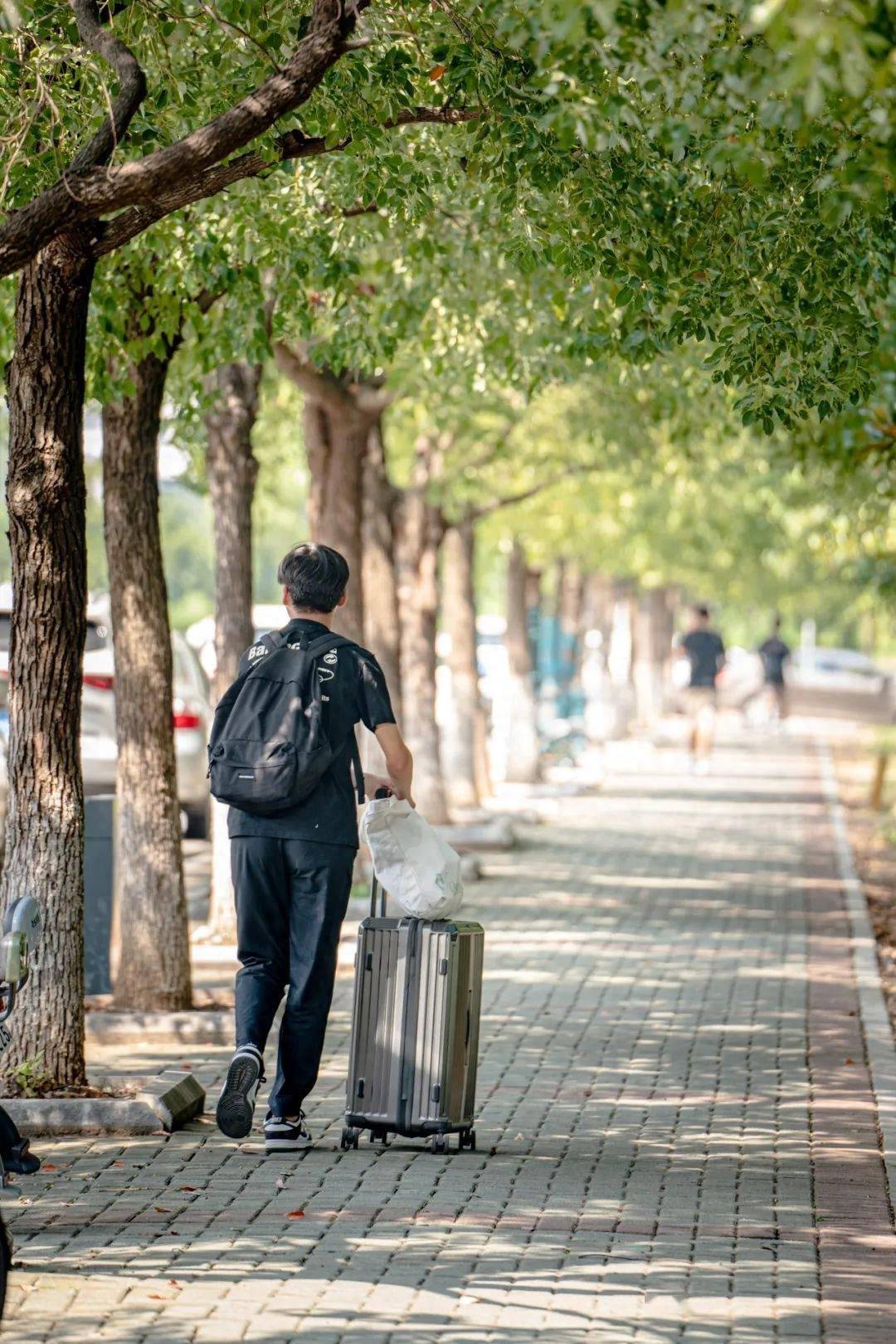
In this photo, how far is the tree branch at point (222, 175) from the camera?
24.3 ft

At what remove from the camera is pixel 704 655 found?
30469 mm

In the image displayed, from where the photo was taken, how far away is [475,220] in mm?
10992

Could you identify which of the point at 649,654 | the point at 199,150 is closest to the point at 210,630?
the point at 649,654

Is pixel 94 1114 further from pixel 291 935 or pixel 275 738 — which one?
pixel 275 738

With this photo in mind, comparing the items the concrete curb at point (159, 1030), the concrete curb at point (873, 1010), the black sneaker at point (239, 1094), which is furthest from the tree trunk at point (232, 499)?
the black sneaker at point (239, 1094)

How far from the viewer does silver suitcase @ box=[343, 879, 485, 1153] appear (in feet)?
24.2

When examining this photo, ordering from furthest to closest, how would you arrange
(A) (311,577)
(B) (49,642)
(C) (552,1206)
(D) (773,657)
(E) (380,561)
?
(D) (773,657), (E) (380,561), (B) (49,642), (A) (311,577), (C) (552,1206)

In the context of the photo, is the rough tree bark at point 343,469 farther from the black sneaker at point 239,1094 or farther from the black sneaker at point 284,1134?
the black sneaker at point 239,1094

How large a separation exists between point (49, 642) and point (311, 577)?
104cm

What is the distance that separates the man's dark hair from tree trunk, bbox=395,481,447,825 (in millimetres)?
11560

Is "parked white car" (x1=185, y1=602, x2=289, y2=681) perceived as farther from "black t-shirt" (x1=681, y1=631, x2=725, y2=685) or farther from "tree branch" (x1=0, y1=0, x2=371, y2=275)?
"tree branch" (x1=0, y1=0, x2=371, y2=275)

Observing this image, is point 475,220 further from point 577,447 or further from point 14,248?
point 577,447

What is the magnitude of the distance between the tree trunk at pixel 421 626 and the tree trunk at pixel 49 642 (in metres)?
11.2

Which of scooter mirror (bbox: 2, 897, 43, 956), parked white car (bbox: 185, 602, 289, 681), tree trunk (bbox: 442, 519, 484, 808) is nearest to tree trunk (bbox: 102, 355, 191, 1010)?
scooter mirror (bbox: 2, 897, 43, 956)
